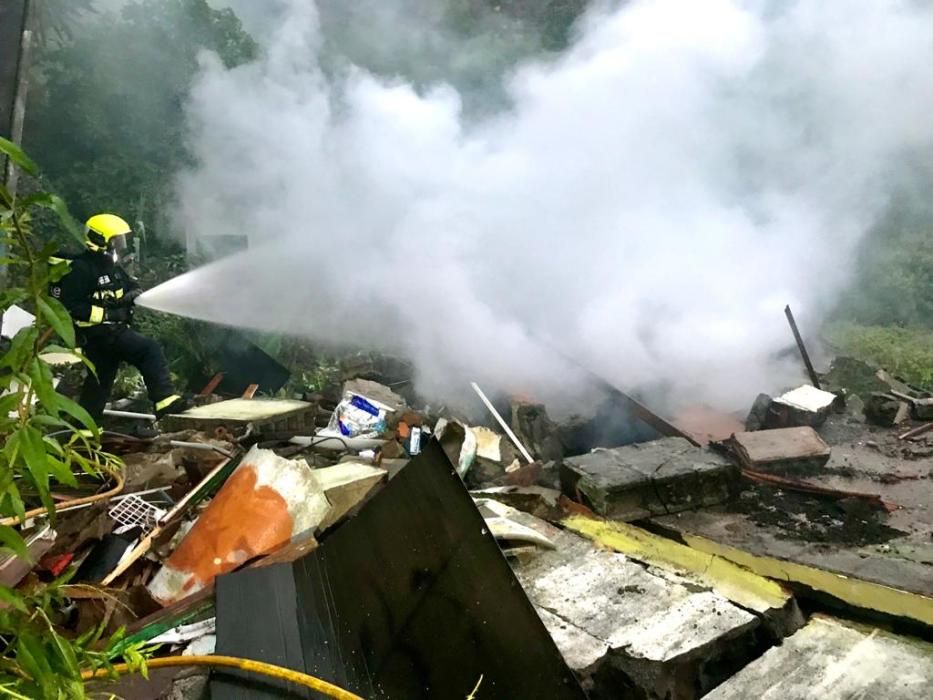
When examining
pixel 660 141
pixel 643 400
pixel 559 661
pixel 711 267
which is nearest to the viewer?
pixel 559 661

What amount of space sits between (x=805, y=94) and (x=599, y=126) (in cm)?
509

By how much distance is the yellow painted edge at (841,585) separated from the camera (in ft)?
9.16

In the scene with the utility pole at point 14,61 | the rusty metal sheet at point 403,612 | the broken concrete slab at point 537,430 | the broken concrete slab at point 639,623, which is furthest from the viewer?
the broken concrete slab at point 537,430

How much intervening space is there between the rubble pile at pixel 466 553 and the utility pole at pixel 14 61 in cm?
240

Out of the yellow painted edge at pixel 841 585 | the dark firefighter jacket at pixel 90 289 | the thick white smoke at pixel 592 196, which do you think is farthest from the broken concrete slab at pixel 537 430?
the dark firefighter jacket at pixel 90 289

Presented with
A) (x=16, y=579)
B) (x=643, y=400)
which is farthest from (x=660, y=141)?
(x=16, y=579)

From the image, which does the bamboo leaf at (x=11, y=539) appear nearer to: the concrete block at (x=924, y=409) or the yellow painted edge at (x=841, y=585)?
the yellow painted edge at (x=841, y=585)

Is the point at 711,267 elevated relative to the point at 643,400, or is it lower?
elevated

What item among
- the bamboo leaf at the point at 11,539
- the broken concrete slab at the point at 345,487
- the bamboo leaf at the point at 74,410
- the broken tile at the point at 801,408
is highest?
the bamboo leaf at the point at 74,410

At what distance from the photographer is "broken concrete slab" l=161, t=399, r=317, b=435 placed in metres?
5.45

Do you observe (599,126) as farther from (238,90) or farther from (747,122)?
(238,90)

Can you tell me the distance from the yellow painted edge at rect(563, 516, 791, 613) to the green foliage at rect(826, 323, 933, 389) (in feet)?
21.7

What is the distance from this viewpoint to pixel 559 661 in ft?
7.51

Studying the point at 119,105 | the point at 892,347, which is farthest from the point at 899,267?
the point at 119,105
